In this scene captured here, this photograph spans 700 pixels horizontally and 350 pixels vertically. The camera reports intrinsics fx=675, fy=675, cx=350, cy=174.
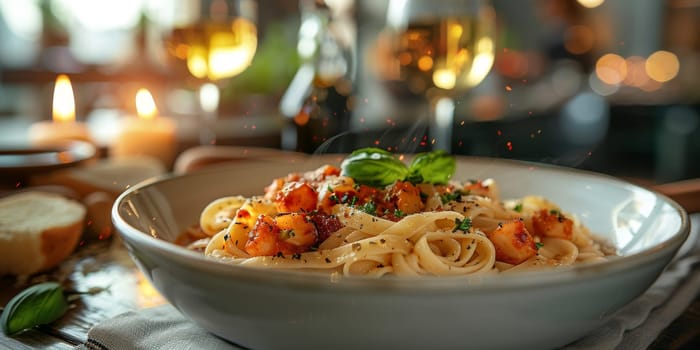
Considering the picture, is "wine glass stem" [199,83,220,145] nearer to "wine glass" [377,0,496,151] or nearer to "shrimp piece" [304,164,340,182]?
"wine glass" [377,0,496,151]

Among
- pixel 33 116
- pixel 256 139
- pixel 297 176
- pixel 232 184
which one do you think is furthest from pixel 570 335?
pixel 33 116

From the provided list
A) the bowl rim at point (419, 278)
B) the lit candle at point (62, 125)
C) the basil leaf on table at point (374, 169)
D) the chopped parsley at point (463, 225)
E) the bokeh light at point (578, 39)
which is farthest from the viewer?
the bokeh light at point (578, 39)

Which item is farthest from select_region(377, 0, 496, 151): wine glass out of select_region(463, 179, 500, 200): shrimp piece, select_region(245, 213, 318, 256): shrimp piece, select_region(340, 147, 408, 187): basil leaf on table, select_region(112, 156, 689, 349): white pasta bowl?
select_region(112, 156, 689, 349): white pasta bowl

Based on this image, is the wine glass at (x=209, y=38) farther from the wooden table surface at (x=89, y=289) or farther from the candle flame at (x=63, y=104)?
the wooden table surface at (x=89, y=289)

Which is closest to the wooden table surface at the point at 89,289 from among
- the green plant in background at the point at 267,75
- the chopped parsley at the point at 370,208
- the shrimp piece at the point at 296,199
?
the shrimp piece at the point at 296,199

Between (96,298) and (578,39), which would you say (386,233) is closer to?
(96,298)

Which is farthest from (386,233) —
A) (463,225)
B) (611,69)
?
(611,69)
